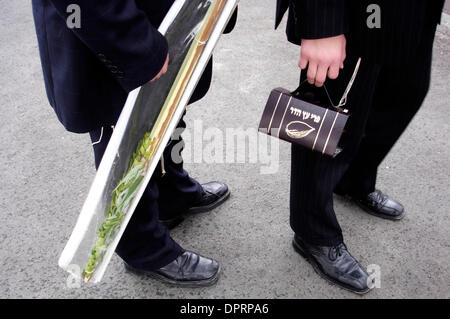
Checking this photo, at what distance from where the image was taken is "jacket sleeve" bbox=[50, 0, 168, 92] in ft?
2.75

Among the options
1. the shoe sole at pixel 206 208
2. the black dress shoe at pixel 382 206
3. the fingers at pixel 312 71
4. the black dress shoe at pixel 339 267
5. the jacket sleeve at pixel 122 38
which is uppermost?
the jacket sleeve at pixel 122 38

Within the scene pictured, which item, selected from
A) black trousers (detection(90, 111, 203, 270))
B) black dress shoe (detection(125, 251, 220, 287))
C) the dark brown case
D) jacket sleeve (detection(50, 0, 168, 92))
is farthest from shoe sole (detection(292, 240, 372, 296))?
jacket sleeve (detection(50, 0, 168, 92))

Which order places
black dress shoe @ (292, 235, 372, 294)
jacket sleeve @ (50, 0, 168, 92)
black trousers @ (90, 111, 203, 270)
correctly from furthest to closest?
black dress shoe @ (292, 235, 372, 294)
black trousers @ (90, 111, 203, 270)
jacket sleeve @ (50, 0, 168, 92)

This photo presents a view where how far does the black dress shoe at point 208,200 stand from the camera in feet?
6.14

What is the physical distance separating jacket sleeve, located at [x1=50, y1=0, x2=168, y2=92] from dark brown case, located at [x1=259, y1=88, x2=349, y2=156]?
393mm

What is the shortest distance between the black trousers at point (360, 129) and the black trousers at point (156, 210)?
0.50 metres

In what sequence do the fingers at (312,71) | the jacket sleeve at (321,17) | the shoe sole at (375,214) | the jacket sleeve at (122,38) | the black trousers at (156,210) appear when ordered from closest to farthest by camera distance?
the jacket sleeve at (122,38) → the jacket sleeve at (321,17) → the fingers at (312,71) → the black trousers at (156,210) → the shoe sole at (375,214)

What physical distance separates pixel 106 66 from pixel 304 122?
0.57 metres

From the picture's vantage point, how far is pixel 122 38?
0.88 m

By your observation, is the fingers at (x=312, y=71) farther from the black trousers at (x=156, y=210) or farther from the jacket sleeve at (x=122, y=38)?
the black trousers at (x=156, y=210)

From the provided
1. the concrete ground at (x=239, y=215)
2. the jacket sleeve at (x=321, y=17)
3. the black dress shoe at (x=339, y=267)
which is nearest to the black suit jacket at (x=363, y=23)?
the jacket sleeve at (x=321, y=17)

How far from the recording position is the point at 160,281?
1.62 meters

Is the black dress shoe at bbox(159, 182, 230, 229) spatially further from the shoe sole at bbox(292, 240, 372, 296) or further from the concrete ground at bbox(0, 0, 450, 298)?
the shoe sole at bbox(292, 240, 372, 296)
